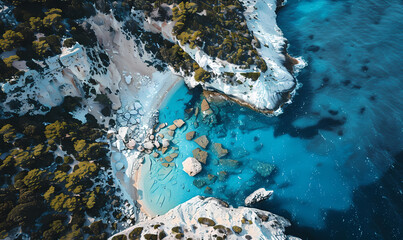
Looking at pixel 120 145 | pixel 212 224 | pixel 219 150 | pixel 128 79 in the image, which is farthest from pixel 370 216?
pixel 128 79

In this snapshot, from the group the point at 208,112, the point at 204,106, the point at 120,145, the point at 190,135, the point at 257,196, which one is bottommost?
the point at 257,196

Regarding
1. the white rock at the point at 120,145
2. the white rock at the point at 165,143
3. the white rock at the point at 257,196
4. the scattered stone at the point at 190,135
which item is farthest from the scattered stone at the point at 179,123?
the white rock at the point at 257,196

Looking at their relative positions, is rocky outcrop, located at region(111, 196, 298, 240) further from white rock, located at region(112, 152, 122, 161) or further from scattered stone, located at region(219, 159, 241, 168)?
white rock, located at region(112, 152, 122, 161)

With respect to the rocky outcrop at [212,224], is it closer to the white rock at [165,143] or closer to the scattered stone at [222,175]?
the scattered stone at [222,175]

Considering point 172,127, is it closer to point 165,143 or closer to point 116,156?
point 165,143

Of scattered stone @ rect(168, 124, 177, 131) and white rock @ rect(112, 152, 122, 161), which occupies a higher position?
scattered stone @ rect(168, 124, 177, 131)

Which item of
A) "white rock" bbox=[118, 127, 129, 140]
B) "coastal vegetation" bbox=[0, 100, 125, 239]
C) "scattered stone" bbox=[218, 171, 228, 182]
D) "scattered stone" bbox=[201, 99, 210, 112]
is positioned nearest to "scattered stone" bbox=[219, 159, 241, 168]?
"scattered stone" bbox=[218, 171, 228, 182]

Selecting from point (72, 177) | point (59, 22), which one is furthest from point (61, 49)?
point (72, 177)
